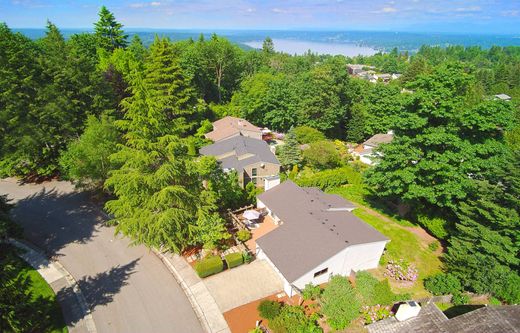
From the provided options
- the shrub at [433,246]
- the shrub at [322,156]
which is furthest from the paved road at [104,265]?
the shrub at [322,156]

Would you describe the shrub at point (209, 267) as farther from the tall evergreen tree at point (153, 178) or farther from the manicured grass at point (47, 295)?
the manicured grass at point (47, 295)

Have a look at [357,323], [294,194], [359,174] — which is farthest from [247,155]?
[357,323]

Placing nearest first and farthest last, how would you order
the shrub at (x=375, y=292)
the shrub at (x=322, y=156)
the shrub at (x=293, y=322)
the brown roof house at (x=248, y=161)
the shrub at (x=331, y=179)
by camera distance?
the shrub at (x=293, y=322) → the shrub at (x=375, y=292) → the shrub at (x=331, y=179) → the brown roof house at (x=248, y=161) → the shrub at (x=322, y=156)

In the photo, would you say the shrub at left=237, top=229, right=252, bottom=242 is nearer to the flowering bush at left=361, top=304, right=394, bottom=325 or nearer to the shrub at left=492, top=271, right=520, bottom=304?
the flowering bush at left=361, top=304, right=394, bottom=325

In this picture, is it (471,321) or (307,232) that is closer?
(471,321)

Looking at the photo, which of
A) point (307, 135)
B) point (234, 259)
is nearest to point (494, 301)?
point (234, 259)

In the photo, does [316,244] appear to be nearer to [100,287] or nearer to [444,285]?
[444,285]

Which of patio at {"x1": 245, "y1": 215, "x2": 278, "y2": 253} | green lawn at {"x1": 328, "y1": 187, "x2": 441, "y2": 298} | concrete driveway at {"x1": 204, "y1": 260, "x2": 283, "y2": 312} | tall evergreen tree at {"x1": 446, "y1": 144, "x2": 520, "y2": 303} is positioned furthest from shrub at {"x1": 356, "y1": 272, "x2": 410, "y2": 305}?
patio at {"x1": 245, "y1": 215, "x2": 278, "y2": 253}
